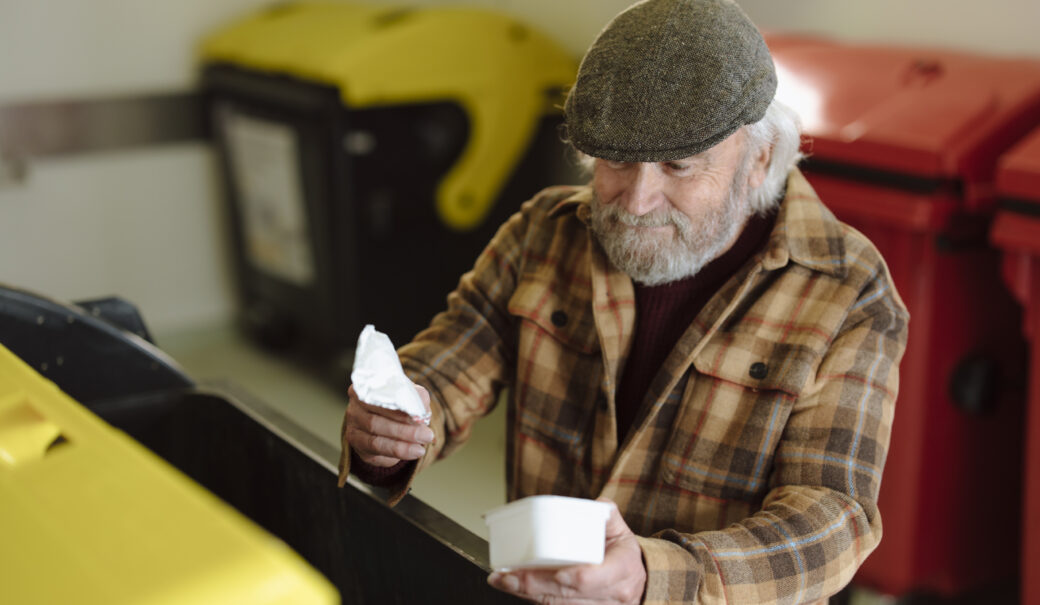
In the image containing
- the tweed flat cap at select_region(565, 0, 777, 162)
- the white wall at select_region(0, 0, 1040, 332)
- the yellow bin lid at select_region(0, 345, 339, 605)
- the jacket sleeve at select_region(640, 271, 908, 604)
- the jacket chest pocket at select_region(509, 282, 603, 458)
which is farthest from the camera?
the white wall at select_region(0, 0, 1040, 332)

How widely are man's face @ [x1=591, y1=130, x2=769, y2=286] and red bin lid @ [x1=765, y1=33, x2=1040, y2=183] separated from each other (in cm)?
66

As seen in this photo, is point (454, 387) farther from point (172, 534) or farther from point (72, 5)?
point (72, 5)

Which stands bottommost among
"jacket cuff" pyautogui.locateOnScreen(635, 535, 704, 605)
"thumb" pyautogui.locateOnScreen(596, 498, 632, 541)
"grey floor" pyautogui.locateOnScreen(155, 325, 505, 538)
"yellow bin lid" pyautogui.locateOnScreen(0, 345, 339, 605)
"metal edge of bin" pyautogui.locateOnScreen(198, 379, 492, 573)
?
"grey floor" pyautogui.locateOnScreen(155, 325, 505, 538)

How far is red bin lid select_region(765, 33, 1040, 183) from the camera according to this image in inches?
81.9

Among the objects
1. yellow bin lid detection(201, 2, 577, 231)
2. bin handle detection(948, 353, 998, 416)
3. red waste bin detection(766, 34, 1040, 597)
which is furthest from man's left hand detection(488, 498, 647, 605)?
yellow bin lid detection(201, 2, 577, 231)

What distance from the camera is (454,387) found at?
1.53 meters

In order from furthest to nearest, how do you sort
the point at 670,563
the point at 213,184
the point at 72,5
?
the point at 213,184
the point at 72,5
the point at 670,563

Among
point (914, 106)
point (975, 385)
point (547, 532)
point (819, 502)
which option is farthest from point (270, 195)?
point (547, 532)

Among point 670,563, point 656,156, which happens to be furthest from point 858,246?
point 670,563

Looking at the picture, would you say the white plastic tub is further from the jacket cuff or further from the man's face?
the man's face

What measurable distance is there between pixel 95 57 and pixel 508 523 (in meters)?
3.52

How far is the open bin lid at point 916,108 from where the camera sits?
2.08 meters

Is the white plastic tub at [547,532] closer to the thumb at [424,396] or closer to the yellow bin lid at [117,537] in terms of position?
the yellow bin lid at [117,537]

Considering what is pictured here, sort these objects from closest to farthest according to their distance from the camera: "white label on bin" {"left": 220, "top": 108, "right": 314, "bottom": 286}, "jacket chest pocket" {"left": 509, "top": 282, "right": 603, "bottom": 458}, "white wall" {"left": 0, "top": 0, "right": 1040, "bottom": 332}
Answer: "jacket chest pocket" {"left": 509, "top": 282, "right": 603, "bottom": 458}
"white label on bin" {"left": 220, "top": 108, "right": 314, "bottom": 286}
"white wall" {"left": 0, "top": 0, "right": 1040, "bottom": 332}
